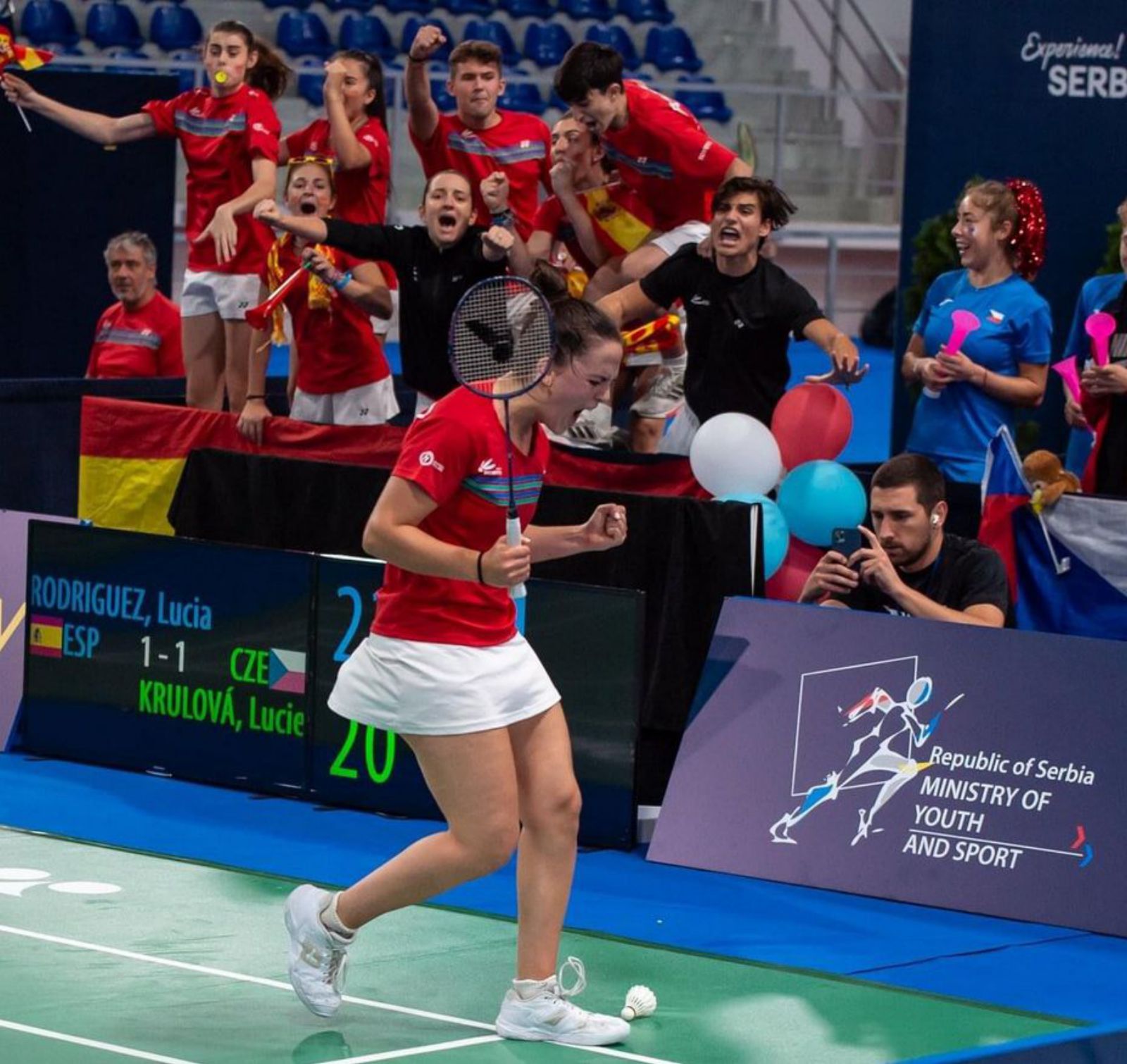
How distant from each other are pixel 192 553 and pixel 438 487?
339 cm

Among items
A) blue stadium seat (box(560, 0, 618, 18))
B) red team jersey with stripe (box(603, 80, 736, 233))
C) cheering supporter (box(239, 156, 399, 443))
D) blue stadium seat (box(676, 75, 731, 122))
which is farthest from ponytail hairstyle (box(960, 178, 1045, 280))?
blue stadium seat (box(560, 0, 618, 18))

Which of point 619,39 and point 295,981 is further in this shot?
point 619,39

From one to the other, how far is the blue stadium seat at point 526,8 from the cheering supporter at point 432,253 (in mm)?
14902

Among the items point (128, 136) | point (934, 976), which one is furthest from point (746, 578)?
point (128, 136)

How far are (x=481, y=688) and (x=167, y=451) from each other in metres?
4.61

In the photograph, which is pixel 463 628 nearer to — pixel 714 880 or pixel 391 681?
pixel 391 681

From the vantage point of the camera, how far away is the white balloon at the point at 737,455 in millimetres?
7230

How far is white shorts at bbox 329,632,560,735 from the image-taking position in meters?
4.88

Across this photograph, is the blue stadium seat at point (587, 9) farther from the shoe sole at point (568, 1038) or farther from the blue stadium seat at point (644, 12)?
the shoe sole at point (568, 1038)

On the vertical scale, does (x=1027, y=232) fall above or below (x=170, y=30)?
below

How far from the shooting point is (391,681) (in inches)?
194

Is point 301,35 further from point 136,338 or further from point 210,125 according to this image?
point 210,125

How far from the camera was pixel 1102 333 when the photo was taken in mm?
7730

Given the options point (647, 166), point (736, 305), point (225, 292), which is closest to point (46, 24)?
point (225, 292)
